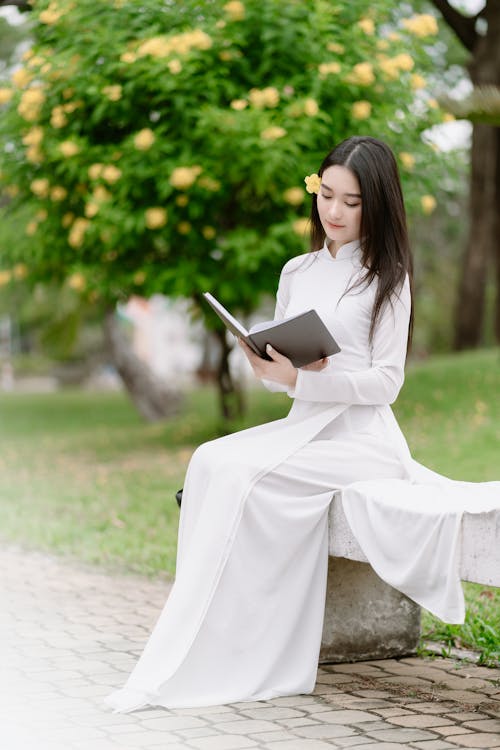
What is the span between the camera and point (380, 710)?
13.2ft

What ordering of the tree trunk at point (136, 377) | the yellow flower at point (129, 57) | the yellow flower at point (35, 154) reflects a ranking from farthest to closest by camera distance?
Answer: the tree trunk at point (136, 377), the yellow flower at point (35, 154), the yellow flower at point (129, 57)

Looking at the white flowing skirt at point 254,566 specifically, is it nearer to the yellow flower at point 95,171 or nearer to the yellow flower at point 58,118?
the yellow flower at point 95,171

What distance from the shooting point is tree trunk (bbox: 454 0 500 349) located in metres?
14.6

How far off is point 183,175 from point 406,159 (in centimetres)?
190

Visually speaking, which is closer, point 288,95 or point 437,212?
point 288,95

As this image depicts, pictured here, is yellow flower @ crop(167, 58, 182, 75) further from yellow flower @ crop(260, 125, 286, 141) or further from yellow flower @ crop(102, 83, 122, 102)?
yellow flower @ crop(260, 125, 286, 141)

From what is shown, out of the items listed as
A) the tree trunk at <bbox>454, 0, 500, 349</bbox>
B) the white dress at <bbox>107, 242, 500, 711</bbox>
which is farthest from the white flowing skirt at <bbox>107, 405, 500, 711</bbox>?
the tree trunk at <bbox>454, 0, 500, 349</bbox>

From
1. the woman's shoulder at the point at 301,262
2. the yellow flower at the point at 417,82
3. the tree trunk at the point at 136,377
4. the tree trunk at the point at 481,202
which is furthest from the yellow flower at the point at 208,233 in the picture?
the tree trunk at the point at 136,377

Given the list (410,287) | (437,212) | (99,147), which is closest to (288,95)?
(99,147)

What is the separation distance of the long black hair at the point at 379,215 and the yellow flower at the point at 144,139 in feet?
18.6

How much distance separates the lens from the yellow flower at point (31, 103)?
9.95 meters

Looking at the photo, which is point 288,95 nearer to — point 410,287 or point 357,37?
point 357,37

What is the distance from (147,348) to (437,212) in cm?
4013

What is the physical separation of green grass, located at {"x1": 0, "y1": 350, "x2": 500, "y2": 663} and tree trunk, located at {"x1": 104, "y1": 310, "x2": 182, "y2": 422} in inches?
16.5
